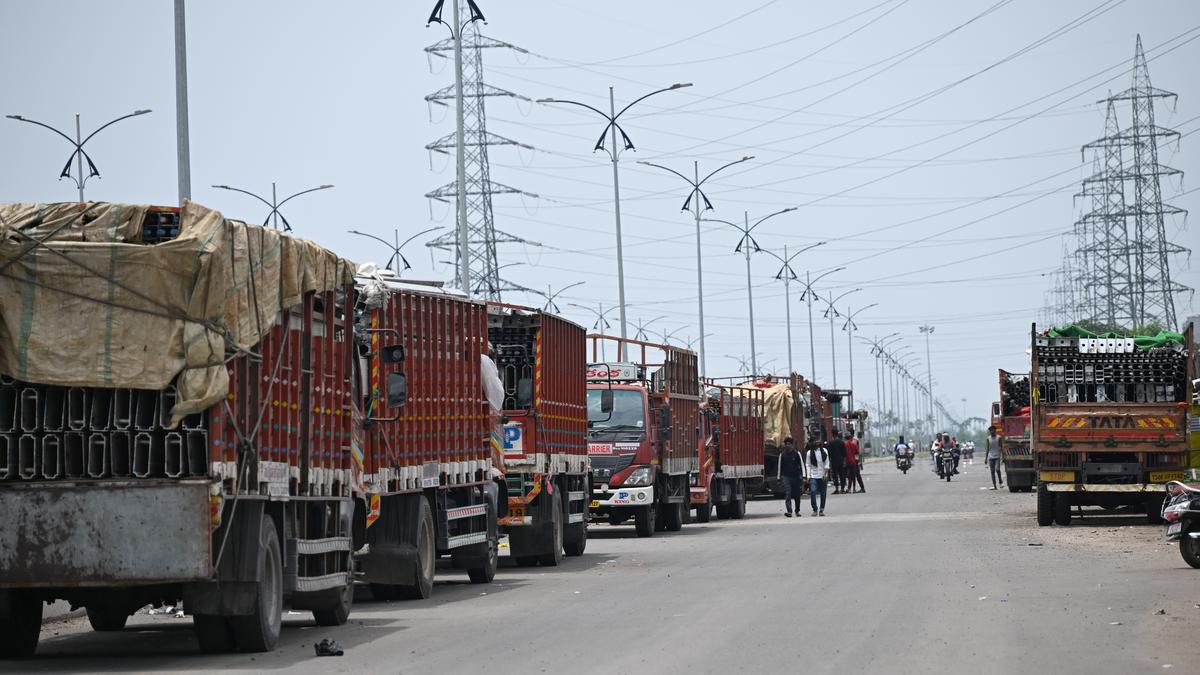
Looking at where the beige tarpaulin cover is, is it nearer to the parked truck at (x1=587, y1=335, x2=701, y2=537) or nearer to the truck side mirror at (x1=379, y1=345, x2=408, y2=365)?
the truck side mirror at (x1=379, y1=345, x2=408, y2=365)

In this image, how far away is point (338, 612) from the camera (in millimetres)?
16141

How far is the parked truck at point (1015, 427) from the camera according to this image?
3825 cm

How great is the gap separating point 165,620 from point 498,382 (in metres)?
6.01

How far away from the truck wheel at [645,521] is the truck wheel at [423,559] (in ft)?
40.2

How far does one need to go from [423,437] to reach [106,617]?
4731 mm

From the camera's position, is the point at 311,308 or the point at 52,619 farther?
the point at 52,619

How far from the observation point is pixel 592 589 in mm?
19828

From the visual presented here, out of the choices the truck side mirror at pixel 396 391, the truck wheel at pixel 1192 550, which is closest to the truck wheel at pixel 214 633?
the truck side mirror at pixel 396 391

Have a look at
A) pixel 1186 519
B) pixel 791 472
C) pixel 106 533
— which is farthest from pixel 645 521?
pixel 106 533

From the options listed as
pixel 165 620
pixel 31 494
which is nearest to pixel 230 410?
pixel 31 494

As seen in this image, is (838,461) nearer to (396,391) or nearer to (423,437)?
(423,437)

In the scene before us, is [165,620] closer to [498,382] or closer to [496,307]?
[498,382]

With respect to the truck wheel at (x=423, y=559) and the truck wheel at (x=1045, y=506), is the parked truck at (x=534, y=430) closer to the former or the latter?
the truck wheel at (x=423, y=559)

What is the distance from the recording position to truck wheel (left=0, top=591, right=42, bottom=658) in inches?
533
